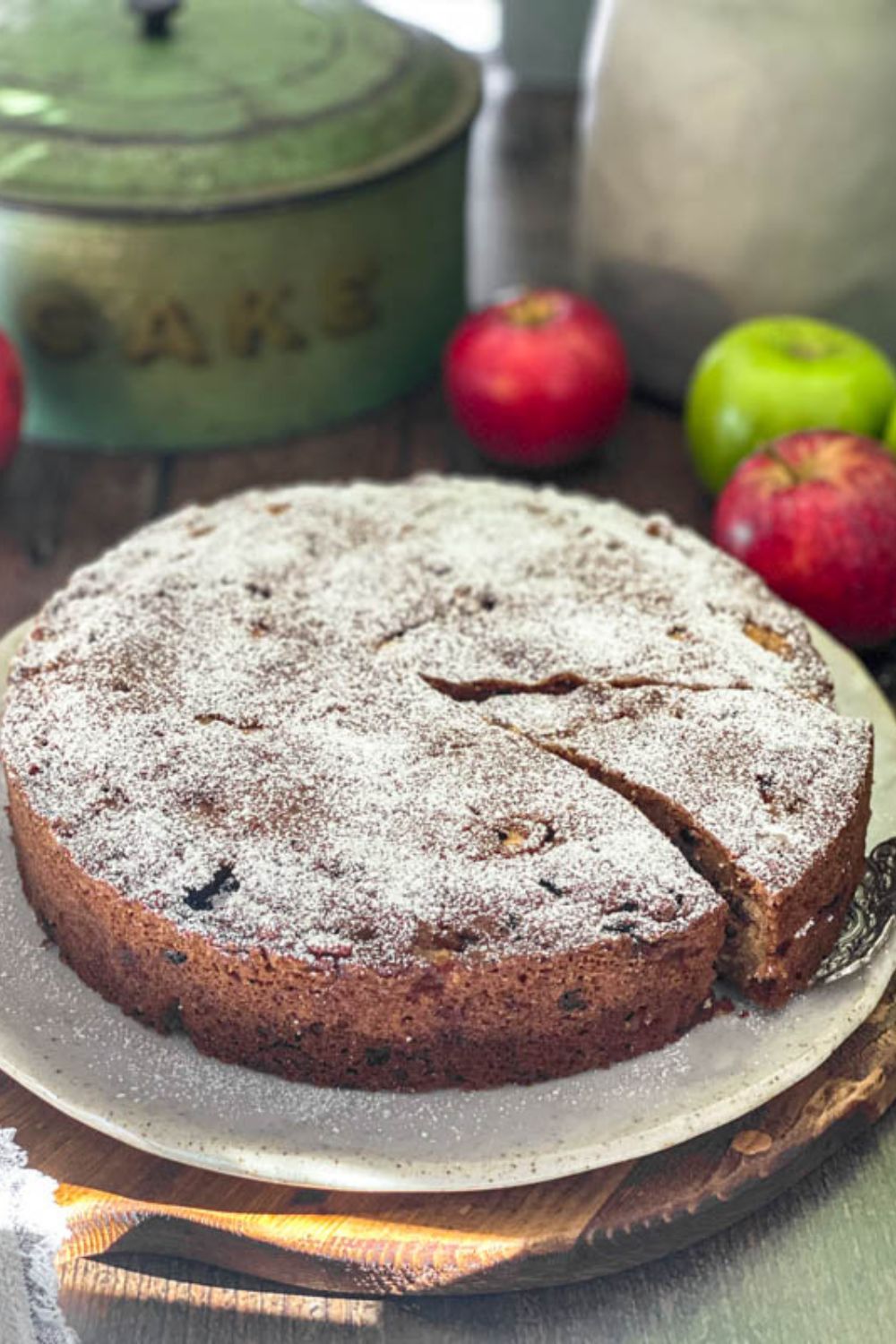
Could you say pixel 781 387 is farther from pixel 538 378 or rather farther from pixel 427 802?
pixel 427 802

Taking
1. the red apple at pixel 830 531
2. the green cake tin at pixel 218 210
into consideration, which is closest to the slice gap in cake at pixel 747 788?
the red apple at pixel 830 531

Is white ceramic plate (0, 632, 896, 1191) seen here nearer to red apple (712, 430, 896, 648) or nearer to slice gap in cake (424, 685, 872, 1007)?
slice gap in cake (424, 685, 872, 1007)

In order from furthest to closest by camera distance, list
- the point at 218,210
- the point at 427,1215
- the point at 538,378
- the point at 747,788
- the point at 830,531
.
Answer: the point at 538,378
the point at 218,210
the point at 830,531
the point at 747,788
the point at 427,1215

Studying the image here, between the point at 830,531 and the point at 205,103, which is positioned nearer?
the point at 830,531

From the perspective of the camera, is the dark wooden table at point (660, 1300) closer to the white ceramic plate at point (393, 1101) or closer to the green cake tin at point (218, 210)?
the white ceramic plate at point (393, 1101)

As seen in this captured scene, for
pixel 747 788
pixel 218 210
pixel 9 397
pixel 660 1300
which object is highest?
pixel 218 210

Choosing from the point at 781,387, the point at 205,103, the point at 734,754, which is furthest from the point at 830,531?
the point at 205,103

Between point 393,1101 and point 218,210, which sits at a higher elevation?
point 218,210
